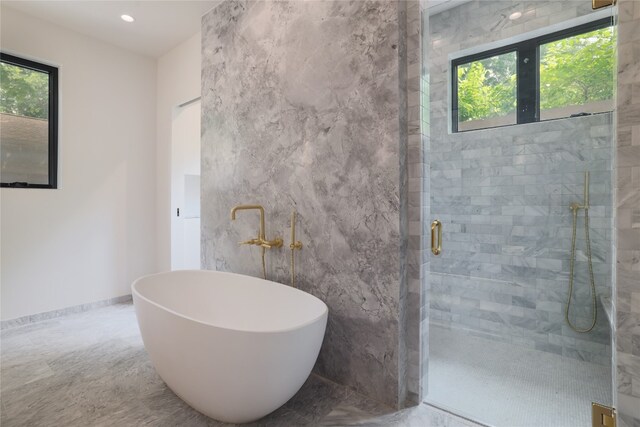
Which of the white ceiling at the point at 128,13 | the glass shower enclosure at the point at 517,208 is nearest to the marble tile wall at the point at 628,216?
the glass shower enclosure at the point at 517,208

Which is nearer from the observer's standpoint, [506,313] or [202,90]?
[506,313]

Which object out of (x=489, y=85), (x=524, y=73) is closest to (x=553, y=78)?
(x=524, y=73)

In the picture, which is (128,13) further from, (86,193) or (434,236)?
(434,236)

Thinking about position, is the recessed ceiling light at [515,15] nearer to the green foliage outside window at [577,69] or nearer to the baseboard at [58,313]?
the green foliage outside window at [577,69]

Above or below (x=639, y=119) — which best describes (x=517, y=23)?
above

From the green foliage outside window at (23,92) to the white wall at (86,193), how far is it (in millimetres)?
162

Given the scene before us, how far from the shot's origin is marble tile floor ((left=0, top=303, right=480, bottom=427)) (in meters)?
1.63

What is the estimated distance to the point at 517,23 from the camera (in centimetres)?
228

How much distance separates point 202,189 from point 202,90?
0.92 metres

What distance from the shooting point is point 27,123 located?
2947mm

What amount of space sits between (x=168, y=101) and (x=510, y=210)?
11.8 ft

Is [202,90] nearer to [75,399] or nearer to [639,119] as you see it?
[75,399]

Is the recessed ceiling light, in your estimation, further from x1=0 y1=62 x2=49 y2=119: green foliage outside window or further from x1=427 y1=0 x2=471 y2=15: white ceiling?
x1=0 y1=62 x2=49 y2=119: green foliage outside window

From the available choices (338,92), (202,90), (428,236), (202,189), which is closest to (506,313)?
(428,236)
